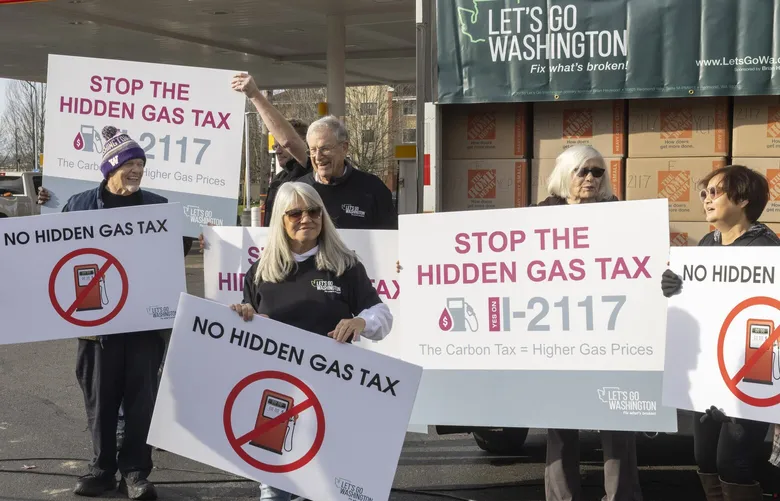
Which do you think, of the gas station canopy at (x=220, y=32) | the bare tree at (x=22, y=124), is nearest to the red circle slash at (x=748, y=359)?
the gas station canopy at (x=220, y=32)

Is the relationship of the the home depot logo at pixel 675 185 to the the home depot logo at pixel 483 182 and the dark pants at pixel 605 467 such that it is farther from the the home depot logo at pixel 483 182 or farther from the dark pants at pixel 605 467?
the dark pants at pixel 605 467

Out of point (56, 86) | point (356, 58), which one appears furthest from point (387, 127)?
point (56, 86)

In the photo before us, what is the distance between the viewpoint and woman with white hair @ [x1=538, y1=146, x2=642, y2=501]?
444cm

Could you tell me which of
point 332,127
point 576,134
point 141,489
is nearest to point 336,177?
point 332,127

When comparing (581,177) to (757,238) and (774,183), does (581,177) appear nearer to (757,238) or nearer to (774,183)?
(757,238)

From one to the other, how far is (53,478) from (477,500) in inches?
97.0

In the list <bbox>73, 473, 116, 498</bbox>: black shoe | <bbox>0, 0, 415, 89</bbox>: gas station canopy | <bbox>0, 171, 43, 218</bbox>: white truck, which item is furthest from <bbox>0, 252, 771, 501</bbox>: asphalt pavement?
<bbox>0, 171, 43, 218</bbox>: white truck

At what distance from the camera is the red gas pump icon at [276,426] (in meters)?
4.07

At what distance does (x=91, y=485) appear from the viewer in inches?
213

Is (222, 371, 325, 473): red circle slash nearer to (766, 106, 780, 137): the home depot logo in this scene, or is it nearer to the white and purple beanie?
the white and purple beanie

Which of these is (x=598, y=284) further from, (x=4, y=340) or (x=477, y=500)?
(x=4, y=340)

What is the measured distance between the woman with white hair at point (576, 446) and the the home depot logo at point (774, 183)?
1781mm

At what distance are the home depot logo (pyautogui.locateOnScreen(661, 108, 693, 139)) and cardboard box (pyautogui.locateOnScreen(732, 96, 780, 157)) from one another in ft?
0.92

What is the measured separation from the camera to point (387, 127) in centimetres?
6719
